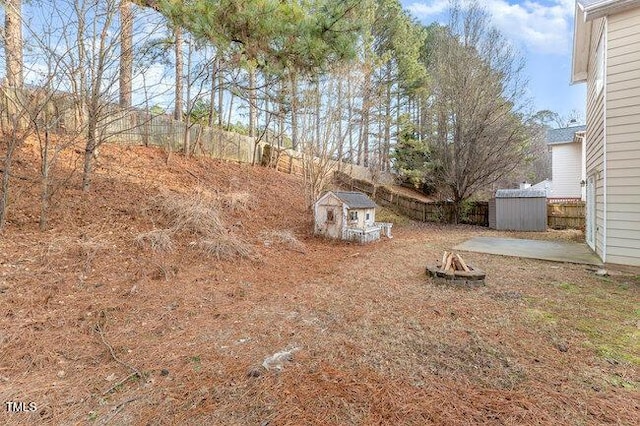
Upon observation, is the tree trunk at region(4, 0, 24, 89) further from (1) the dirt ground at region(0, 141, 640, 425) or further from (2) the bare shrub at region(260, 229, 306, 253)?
(2) the bare shrub at region(260, 229, 306, 253)

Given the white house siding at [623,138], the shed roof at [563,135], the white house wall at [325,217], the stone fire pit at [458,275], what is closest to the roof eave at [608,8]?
the white house siding at [623,138]

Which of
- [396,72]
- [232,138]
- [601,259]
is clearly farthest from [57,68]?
[396,72]

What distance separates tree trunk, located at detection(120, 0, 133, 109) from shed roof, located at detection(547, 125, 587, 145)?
18748 millimetres

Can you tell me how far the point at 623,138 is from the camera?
5441 mm

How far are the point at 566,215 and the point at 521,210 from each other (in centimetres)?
160

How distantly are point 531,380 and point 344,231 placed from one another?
19.5 feet

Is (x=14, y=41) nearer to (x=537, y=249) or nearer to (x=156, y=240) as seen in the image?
(x=156, y=240)

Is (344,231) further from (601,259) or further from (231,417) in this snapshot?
(231,417)

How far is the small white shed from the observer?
8.04 m

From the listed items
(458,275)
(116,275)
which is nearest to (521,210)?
(458,275)

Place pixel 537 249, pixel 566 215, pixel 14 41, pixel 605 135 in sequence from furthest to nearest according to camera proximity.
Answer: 1. pixel 566 215
2. pixel 537 249
3. pixel 605 135
4. pixel 14 41

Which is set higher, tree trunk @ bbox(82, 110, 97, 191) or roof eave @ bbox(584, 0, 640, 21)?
roof eave @ bbox(584, 0, 640, 21)

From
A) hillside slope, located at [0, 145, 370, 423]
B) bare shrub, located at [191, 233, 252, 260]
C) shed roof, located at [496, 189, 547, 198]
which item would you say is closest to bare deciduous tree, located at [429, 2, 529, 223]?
shed roof, located at [496, 189, 547, 198]

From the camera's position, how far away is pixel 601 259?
20.2 ft
